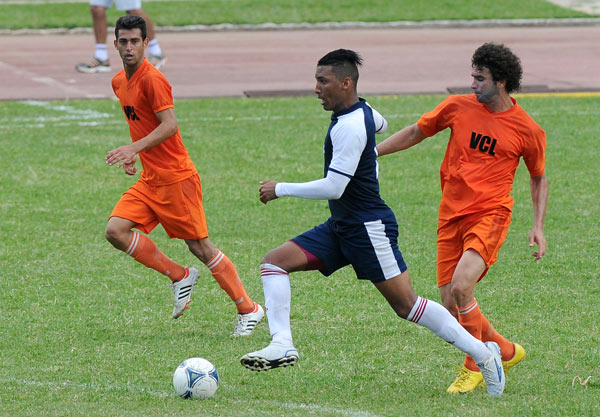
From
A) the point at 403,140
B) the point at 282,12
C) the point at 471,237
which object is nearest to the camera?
the point at 471,237

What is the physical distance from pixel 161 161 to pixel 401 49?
15180 millimetres

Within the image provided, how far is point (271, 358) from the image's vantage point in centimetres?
646

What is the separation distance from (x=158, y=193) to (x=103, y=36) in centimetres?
1172

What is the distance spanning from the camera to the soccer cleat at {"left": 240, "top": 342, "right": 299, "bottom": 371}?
6406 millimetres

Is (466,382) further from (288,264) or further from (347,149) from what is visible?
(347,149)

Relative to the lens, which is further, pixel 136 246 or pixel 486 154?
pixel 136 246

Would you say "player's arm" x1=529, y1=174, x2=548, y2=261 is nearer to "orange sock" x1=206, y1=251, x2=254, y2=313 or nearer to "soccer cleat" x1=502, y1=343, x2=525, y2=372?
"soccer cleat" x1=502, y1=343, x2=525, y2=372

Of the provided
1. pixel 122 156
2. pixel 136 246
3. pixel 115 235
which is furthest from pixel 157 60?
pixel 122 156

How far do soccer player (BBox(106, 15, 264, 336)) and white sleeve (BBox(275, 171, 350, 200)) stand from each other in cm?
174

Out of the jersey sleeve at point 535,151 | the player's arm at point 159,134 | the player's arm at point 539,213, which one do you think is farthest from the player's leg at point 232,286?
the jersey sleeve at point 535,151

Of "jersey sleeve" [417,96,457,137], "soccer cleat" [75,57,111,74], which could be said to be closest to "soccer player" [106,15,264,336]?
"jersey sleeve" [417,96,457,137]

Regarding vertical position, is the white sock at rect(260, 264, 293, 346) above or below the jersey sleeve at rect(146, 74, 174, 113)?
below

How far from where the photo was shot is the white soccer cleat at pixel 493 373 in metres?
6.63

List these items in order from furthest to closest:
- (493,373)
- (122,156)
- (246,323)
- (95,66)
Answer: (95,66)
(246,323)
(122,156)
(493,373)
